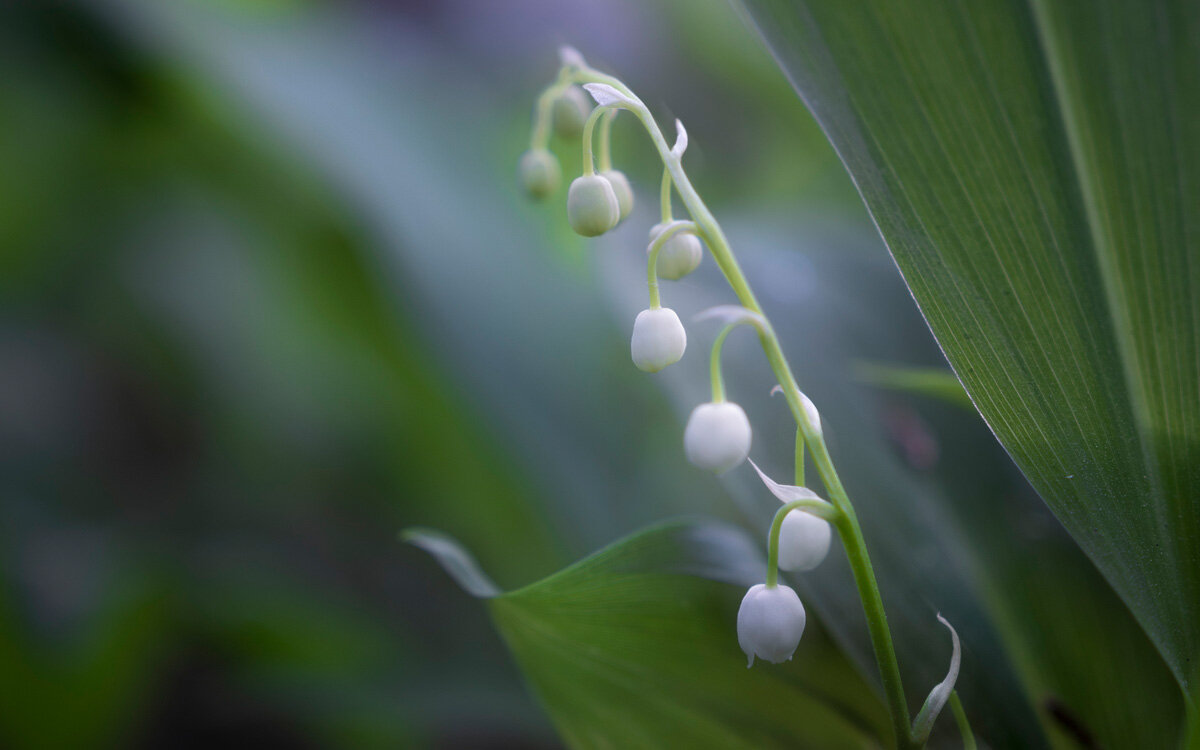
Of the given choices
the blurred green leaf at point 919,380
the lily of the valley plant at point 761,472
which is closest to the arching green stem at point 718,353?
the lily of the valley plant at point 761,472

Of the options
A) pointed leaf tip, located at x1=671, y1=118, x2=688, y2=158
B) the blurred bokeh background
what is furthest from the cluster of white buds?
the blurred bokeh background

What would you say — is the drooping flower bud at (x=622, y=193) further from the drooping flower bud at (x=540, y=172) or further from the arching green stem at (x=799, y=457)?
the arching green stem at (x=799, y=457)

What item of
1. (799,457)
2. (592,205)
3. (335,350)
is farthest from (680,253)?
(335,350)

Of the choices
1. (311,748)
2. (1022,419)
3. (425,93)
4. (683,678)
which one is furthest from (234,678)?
(1022,419)

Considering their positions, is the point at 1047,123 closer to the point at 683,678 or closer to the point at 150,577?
the point at 683,678

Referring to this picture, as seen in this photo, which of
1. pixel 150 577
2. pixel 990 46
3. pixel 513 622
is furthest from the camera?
pixel 150 577
